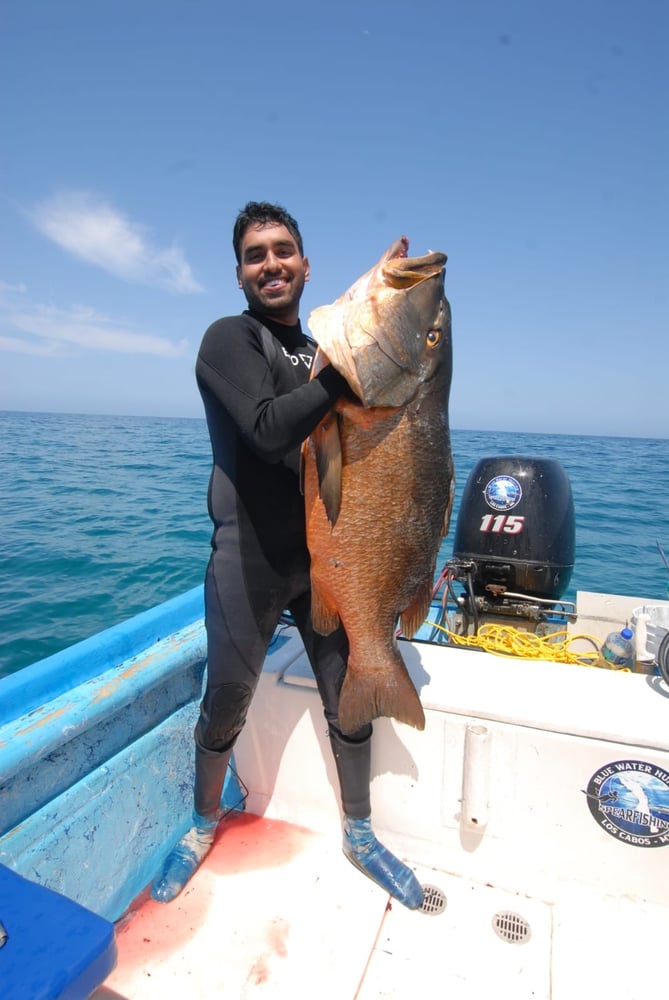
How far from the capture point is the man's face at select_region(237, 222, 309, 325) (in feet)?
7.15

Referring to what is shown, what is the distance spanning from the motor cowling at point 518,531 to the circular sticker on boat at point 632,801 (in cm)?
206

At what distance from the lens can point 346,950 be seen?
6.95 ft

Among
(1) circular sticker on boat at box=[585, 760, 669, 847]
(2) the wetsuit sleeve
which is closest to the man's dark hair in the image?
(2) the wetsuit sleeve

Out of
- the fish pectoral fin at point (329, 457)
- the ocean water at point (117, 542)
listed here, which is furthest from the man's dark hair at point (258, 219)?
the ocean water at point (117, 542)

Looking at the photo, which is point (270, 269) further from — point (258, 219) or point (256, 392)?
point (256, 392)

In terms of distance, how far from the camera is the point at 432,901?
7.61ft

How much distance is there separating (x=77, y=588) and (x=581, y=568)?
8.87 m

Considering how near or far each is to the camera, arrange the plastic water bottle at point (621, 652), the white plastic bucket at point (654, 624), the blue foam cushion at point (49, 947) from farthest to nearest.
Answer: the plastic water bottle at point (621, 652), the white plastic bucket at point (654, 624), the blue foam cushion at point (49, 947)

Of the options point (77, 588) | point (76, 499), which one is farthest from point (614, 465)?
point (77, 588)

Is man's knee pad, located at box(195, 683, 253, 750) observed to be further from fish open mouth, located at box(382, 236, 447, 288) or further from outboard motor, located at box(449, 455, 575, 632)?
outboard motor, located at box(449, 455, 575, 632)

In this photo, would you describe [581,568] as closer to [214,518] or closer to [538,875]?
[538,875]

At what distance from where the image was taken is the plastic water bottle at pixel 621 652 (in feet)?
9.89

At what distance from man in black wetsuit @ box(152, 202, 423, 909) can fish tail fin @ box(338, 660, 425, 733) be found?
188 mm

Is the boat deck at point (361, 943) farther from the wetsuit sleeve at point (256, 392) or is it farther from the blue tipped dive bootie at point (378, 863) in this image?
the wetsuit sleeve at point (256, 392)
